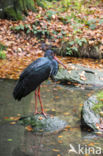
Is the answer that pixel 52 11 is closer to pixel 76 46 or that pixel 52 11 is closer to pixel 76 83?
pixel 76 46

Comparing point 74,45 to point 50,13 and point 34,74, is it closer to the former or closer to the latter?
point 50,13

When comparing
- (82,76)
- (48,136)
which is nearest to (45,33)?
(82,76)

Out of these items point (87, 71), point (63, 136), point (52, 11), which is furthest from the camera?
point (52, 11)

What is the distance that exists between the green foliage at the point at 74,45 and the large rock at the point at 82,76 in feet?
7.19

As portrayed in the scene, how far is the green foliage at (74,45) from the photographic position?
9.57m

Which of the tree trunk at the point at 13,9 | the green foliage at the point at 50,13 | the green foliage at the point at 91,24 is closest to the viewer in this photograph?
the tree trunk at the point at 13,9

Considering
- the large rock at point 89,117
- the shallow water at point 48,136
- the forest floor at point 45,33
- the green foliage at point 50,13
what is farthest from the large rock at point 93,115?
the green foliage at point 50,13

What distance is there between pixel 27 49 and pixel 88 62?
2.40 metres

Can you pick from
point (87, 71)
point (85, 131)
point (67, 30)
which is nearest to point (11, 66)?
point (87, 71)

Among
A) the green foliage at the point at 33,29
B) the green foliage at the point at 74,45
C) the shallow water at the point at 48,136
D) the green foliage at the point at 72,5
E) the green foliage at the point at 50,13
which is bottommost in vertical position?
the shallow water at the point at 48,136

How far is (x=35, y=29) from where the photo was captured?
10492mm

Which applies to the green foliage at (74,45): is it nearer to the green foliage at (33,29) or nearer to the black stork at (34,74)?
the green foliage at (33,29)

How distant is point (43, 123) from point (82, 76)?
3.06 m

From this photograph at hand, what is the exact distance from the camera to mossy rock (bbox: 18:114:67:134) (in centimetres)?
444
